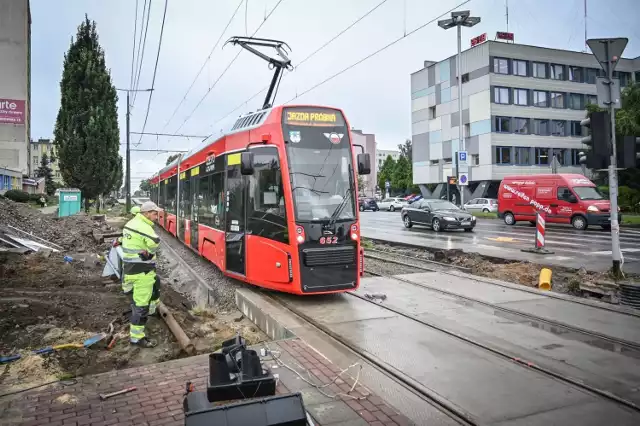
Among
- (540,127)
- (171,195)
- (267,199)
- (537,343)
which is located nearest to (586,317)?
(537,343)

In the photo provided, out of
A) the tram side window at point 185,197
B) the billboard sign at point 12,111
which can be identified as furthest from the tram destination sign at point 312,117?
the billboard sign at point 12,111

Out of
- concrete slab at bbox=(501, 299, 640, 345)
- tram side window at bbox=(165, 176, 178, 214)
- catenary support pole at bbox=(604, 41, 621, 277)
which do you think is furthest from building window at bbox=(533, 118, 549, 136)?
concrete slab at bbox=(501, 299, 640, 345)

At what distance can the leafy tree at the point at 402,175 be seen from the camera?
74.8 metres

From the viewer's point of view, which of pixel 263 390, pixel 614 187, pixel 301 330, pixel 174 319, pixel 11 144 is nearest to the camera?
pixel 263 390

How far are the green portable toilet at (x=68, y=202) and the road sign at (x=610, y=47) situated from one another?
26542 millimetres

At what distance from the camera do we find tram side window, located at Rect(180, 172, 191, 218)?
1455cm

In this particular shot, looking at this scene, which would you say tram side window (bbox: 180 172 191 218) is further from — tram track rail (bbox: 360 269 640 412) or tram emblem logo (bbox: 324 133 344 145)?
tram track rail (bbox: 360 269 640 412)

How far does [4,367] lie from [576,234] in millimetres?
20720

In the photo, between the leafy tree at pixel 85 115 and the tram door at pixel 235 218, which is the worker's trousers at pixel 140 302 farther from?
the leafy tree at pixel 85 115

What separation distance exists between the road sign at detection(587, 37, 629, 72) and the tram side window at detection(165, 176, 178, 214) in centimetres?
1336

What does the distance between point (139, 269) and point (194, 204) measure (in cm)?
722

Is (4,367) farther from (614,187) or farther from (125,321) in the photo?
(614,187)

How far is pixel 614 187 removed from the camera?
9914mm

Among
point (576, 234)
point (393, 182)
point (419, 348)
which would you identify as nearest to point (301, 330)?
point (419, 348)
